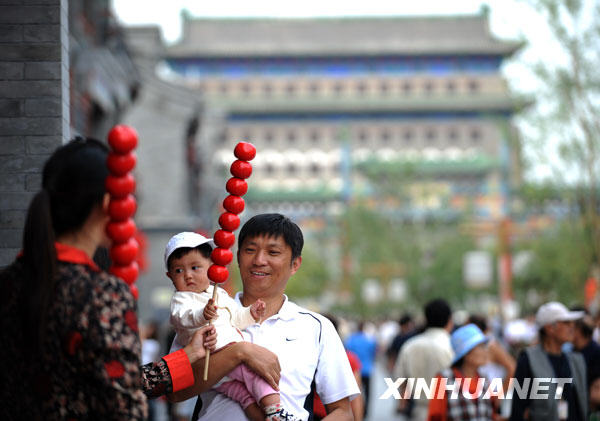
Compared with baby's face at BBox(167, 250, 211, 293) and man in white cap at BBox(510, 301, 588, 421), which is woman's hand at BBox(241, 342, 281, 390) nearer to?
baby's face at BBox(167, 250, 211, 293)

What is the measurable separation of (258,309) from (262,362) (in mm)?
248

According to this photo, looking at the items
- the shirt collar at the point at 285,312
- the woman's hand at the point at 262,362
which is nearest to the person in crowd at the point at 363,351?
the shirt collar at the point at 285,312

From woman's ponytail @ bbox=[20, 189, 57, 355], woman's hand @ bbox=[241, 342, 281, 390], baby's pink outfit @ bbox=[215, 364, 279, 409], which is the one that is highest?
woman's ponytail @ bbox=[20, 189, 57, 355]

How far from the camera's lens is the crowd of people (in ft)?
9.13

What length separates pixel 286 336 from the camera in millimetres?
3811

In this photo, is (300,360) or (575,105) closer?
(300,360)

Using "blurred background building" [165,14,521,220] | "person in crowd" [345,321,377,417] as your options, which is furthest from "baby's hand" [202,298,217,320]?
"blurred background building" [165,14,521,220]

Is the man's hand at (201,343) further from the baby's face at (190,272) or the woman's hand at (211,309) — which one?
the baby's face at (190,272)

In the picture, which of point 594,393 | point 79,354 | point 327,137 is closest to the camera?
point 79,354

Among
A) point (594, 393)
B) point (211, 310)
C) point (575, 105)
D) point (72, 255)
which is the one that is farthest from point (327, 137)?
point (72, 255)

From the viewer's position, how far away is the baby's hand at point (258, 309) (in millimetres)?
3744

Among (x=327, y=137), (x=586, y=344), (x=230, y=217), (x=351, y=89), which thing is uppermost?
(x=351, y=89)

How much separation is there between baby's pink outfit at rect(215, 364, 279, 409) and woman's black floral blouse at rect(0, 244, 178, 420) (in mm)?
785

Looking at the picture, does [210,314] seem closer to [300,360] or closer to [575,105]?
[300,360]
